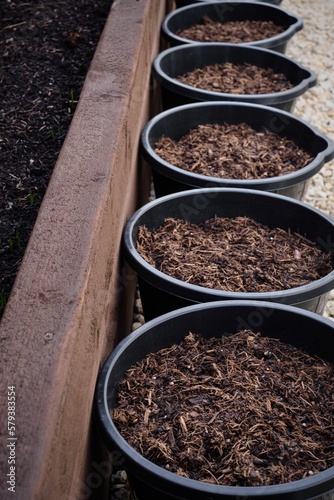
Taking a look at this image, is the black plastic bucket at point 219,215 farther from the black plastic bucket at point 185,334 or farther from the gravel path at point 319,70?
the gravel path at point 319,70

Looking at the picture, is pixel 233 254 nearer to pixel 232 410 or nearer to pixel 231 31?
pixel 232 410

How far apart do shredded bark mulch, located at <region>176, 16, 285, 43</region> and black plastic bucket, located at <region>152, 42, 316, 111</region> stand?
315 millimetres

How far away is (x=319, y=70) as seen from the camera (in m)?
4.93

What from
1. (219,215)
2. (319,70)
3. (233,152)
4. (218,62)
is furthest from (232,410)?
(319,70)

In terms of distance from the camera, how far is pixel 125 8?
11.2 ft

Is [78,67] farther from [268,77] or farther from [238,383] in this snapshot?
[238,383]

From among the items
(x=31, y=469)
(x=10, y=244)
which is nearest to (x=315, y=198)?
(x=10, y=244)

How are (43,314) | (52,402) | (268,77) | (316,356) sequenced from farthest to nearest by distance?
(268,77)
(316,356)
(43,314)
(52,402)

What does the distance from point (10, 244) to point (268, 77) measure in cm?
193

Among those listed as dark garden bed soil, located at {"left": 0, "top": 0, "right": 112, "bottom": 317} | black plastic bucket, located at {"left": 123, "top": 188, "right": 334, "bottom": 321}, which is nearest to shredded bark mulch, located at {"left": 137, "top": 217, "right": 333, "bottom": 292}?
black plastic bucket, located at {"left": 123, "top": 188, "right": 334, "bottom": 321}

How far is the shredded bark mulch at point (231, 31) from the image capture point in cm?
411

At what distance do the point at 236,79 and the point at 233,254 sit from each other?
1.40 m

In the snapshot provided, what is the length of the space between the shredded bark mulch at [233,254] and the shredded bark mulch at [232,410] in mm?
236

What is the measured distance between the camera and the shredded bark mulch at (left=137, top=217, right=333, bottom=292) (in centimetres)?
243
